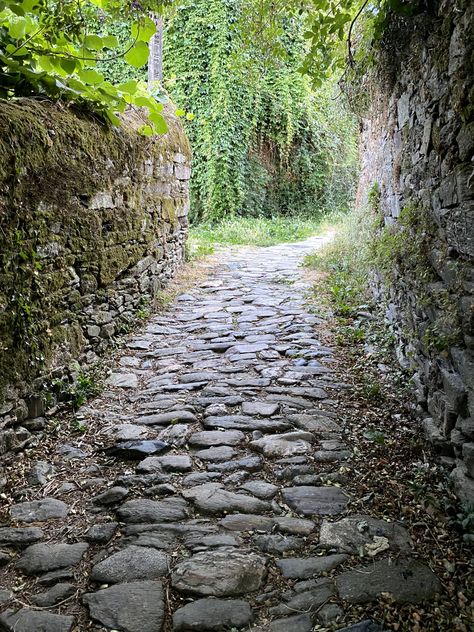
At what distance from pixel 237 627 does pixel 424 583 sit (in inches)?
30.0

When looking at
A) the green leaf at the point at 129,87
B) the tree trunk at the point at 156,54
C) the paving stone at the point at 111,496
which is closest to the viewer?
the paving stone at the point at 111,496

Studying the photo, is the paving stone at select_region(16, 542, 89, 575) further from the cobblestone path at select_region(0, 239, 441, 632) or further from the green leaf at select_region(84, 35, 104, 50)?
the green leaf at select_region(84, 35, 104, 50)

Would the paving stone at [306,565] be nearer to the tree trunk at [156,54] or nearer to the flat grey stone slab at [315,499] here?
the flat grey stone slab at [315,499]

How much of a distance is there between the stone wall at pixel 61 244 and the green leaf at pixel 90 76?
0.27 m

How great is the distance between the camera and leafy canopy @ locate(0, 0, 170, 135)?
3473 mm

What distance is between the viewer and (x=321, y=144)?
1652 centimetres

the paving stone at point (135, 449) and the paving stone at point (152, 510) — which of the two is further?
the paving stone at point (135, 449)

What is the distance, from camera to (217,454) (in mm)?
3420

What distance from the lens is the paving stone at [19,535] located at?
2672 millimetres

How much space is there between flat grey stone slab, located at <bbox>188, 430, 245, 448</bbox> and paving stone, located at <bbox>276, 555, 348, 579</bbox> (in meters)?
1.15

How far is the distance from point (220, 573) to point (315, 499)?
2.38 feet

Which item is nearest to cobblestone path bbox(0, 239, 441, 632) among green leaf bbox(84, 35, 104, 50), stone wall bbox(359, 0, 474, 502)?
stone wall bbox(359, 0, 474, 502)

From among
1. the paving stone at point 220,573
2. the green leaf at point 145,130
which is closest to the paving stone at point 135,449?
the paving stone at point 220,573

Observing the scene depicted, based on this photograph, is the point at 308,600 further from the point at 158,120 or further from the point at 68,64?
the point at 158,120
